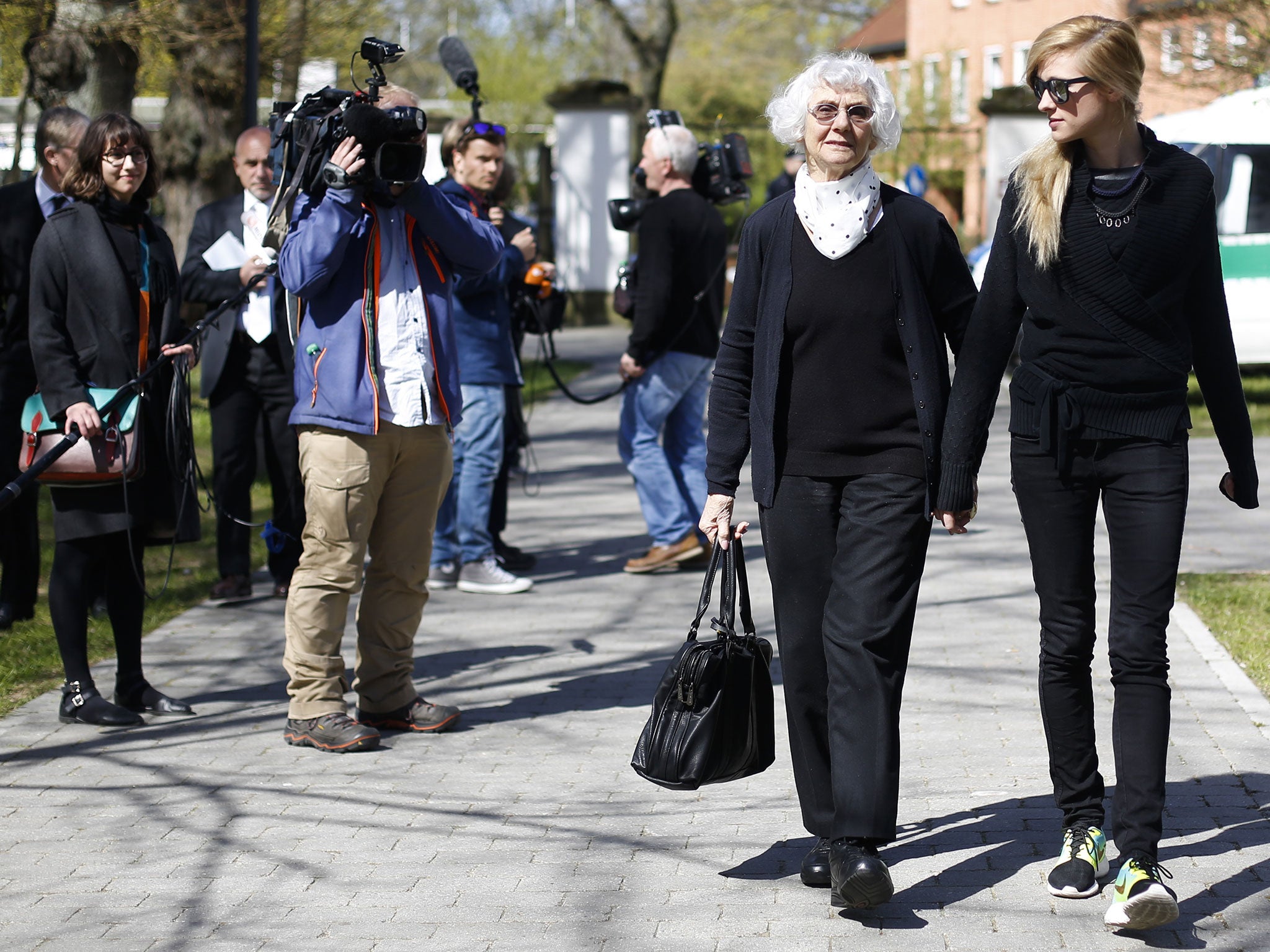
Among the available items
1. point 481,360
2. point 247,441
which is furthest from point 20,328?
point 481,360

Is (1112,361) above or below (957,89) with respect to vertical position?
below

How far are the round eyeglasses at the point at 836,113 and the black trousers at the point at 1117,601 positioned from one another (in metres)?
0.83

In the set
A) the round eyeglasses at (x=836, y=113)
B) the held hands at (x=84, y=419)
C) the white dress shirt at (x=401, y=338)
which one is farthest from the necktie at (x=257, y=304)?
the round eyeglasses at (x=836, y=113)

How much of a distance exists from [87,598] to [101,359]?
2.78 feet

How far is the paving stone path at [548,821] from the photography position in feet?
12.5

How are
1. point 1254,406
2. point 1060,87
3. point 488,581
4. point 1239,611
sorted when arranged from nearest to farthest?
1. point 1060,87
2. point 1239,611
3. point 488,581
4. point 1254,406

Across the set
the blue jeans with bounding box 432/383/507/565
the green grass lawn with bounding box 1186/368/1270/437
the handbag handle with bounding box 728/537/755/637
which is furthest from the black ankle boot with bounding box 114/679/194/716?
the green grass lawn with bounding box 1186/368/1270/437

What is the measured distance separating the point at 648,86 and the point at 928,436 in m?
27.1

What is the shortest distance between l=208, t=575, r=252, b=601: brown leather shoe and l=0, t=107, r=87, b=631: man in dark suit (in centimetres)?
83

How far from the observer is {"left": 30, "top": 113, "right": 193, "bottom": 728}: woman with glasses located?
5562 millimetres

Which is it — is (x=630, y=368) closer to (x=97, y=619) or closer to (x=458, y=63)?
(x=458, y=63)

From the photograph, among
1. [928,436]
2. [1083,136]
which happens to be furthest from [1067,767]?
[1083,136]

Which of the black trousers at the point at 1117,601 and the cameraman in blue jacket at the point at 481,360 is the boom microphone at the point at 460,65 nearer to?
the cameraman in blue jacket at the point at 481,360

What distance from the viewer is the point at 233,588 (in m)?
7.76
